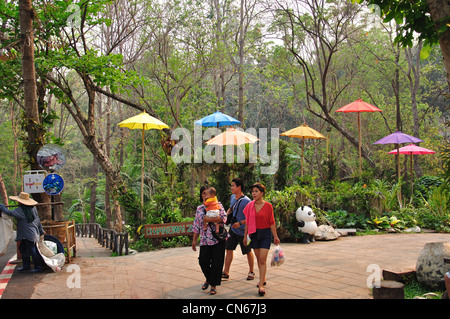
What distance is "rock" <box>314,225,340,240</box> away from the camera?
10.1 metres

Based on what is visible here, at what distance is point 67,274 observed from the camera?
7.07 meters

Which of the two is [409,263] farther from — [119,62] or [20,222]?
[119,62]

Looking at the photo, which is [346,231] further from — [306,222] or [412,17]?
[412,17]

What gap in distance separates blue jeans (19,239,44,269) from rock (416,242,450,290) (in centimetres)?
601

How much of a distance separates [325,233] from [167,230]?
12.7ft

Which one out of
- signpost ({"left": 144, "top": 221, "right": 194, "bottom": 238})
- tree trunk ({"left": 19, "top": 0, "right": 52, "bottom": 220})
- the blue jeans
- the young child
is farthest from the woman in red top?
tree trunk ({"left": 19, "top": 0, "right": 52, "bottom": 220})

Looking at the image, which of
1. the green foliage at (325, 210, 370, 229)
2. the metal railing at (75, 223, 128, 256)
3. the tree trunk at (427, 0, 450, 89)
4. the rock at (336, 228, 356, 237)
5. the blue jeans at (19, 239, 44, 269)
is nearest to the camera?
the tree trunk at (427, 0, 450, 89)

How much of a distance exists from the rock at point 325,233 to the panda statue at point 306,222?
12.3 inches

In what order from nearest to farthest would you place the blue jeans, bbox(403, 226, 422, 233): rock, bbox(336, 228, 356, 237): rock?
the blue jeans, bbox(336, 228, 356, 237): rock, bbox(403, 226, 422, 233): rock

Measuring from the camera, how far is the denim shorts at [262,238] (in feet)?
18.1

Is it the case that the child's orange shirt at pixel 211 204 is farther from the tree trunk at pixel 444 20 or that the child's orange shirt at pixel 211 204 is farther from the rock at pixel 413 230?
the rock at pixel 413 230

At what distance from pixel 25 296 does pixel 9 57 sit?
7.38 m

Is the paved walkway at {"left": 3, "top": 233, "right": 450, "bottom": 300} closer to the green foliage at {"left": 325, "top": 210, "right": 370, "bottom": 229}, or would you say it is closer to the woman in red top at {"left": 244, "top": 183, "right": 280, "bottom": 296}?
the woman in red top at {"left": 244, "top": 183, "right": 280, "bottom": 296}
